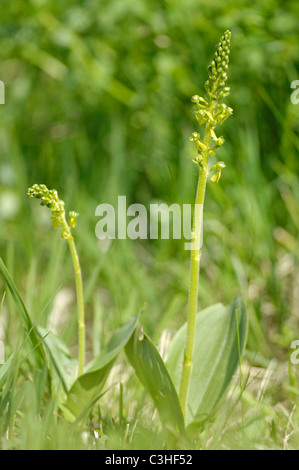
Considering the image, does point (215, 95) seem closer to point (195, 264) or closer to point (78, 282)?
point (195, 264)

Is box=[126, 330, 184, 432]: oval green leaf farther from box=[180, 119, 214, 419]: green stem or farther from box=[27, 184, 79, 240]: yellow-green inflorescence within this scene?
box=[27, 184, 79, 240]: yellow-green inflorescence

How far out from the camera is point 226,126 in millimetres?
2965

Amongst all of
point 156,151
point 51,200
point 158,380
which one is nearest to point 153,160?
point 156,151

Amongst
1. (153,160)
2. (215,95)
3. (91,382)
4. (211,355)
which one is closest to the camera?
(215,95)

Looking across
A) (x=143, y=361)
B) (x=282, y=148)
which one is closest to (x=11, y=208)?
(x=282, y=148)

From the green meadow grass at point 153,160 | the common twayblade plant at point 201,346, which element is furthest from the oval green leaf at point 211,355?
the green meadow grass at point 153,160

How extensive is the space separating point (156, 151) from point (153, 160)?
8 centimetres

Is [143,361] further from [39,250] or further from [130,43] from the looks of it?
[130,43]

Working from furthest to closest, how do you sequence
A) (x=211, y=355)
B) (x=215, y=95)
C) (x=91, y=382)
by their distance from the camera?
1. (x=211, y=355)
2. (x=91, y=382)
3. (x=215, y=95)

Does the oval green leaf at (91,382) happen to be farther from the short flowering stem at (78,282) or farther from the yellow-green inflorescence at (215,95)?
the yellow-green inflorescence at (215,95)

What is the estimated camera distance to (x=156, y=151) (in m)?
3.15

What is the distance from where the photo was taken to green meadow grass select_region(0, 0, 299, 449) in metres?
2.38

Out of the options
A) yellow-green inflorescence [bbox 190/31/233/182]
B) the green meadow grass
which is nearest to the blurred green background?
the green meadow grass

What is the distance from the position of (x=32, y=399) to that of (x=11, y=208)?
1933mm
